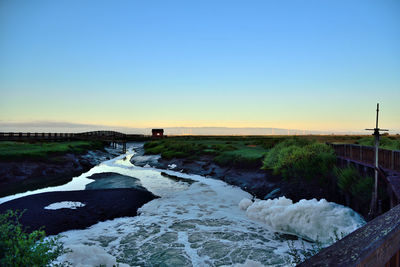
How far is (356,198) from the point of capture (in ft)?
42.0

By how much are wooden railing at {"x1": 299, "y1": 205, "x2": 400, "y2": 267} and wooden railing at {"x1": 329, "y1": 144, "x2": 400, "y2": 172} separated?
12.2m

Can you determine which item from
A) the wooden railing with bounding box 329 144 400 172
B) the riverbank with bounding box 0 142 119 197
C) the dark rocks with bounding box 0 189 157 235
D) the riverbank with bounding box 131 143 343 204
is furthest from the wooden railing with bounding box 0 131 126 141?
the wooden railing with bounding box 329 144 400 172

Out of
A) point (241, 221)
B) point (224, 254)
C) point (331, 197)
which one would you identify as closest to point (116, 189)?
point (241, 221)

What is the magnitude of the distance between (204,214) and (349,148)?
11827mm

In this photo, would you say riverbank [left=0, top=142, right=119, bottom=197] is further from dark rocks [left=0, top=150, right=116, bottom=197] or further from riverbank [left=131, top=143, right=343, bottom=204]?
riverbank [left=131, top=143, right=343, bottom=204]

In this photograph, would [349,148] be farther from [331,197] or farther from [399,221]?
[399,221]

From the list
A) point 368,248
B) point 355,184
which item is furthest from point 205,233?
point 368,248

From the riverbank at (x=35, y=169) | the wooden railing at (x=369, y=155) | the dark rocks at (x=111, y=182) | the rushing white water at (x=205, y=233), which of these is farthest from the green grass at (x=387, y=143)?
the riverbank at (x=35, y=169)

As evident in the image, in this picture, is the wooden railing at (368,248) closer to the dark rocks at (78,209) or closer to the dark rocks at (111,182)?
the dark rocks at (78,209)

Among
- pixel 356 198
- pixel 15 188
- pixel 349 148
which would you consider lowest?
pixel 15 188

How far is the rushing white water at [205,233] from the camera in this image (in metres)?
9.09

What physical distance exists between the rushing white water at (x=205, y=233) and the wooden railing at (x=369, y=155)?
10.7 ft

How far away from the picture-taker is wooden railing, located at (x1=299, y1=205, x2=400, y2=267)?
151cm

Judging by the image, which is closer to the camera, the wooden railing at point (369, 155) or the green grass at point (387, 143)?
the wooden railing at point (369, 155)
